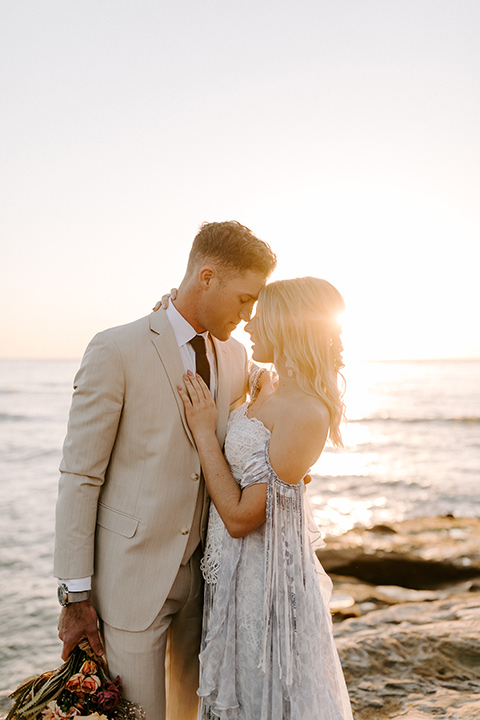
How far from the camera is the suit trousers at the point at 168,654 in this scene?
267 centimetres

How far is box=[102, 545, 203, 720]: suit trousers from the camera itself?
267 centimetres

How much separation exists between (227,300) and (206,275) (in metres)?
0.16

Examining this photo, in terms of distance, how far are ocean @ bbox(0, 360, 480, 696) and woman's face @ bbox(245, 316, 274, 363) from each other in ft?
13.0

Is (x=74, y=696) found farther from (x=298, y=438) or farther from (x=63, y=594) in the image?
(x=298, y=438)

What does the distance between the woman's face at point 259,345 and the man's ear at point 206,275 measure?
29 cm

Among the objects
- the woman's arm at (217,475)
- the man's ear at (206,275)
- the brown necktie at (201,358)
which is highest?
the man's ear at (206,275)

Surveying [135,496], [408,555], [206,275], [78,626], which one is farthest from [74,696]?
[408,555]

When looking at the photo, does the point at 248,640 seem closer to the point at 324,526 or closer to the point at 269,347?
the point at 269,347

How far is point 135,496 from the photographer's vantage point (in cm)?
270

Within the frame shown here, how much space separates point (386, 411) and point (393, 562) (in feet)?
81.3

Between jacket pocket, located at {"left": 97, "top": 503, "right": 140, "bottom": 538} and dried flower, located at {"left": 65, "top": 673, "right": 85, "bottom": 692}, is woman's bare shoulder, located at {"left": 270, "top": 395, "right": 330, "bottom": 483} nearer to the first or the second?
jacket pocket, located at {"left": 97, "top": 503, "right": 140, "bottom": 538}

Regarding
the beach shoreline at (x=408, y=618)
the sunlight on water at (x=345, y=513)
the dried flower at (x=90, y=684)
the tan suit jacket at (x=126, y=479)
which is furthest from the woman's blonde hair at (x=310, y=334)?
the sunlight on water at (x=345, y=513)

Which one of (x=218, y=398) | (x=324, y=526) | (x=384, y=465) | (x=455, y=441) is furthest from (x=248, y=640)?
(x=455, y=441)

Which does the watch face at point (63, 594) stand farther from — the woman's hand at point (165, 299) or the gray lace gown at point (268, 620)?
the woman's hand at point (165, 299)
